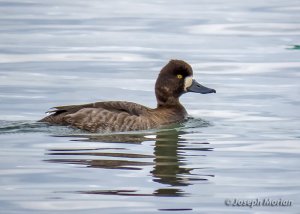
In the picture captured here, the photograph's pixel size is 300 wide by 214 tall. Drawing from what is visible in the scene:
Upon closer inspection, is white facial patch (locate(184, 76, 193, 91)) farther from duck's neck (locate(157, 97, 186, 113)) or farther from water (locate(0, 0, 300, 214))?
water (locate(0, 0, 300, 214))

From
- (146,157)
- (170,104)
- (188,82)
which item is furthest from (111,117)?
(146,157)

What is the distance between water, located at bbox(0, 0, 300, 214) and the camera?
33.0ft

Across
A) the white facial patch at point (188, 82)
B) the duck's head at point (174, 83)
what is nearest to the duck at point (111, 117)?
the duck's head at point (174, 83)

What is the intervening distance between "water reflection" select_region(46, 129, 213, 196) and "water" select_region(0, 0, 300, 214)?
0.02 meters

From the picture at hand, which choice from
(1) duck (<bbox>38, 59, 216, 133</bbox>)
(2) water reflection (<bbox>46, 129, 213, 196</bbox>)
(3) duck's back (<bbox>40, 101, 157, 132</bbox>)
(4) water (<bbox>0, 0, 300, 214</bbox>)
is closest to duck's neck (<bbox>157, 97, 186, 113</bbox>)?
(1) duck (<bbox>38, 59, 216, 133</bbox>)

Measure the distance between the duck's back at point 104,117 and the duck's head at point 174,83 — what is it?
89cm

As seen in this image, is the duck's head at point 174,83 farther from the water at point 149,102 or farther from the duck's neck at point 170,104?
the water at point 149,102

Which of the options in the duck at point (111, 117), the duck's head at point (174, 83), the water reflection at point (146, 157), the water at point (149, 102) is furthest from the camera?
the duck's head at point (174, 83)

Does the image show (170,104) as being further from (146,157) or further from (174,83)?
(146,157)

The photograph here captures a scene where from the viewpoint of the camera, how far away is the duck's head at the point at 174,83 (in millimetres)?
14602

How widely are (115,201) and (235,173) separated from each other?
1.66 meters

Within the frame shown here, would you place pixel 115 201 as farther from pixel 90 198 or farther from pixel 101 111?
pixel 101 111

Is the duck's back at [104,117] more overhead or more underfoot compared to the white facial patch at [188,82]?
more underfoot

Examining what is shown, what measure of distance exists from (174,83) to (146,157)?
10.2 ft
